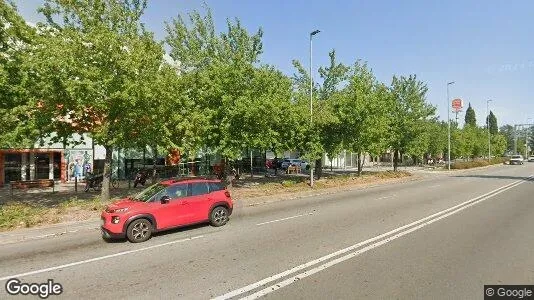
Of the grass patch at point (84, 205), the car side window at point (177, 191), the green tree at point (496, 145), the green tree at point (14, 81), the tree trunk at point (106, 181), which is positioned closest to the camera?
the car side window at point (177, 191)

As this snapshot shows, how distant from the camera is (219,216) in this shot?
40.5 ft

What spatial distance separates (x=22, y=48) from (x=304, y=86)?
19.7 metres

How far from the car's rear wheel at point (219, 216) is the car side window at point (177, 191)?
1.21 m

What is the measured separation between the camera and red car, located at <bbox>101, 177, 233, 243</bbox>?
1022 centimetres

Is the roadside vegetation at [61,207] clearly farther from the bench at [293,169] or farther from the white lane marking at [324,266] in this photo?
the bench at [293,169]

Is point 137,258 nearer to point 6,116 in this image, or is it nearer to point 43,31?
point 6,116

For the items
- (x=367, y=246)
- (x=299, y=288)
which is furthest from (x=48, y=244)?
(x=367, y=246)

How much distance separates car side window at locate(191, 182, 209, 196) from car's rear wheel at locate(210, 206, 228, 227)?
0.71 metres

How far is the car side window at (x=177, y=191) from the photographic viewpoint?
1138cm

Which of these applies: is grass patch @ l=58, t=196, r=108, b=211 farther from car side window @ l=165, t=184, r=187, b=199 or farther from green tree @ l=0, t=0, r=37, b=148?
car side window @ l=165, t=184, r=187, b=199

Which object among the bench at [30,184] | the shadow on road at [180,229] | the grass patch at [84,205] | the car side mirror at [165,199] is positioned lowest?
the shadow on road at [180,229]

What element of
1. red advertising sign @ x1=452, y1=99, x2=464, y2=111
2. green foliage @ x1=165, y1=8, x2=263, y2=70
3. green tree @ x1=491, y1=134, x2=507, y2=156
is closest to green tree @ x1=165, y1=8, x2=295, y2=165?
green foliage @ x1=165, y1=8, x2=263, y2=70

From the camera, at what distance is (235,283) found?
22.1ft

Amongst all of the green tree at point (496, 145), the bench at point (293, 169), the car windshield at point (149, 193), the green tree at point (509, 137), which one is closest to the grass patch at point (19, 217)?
the car windshield at point (149, 193)
